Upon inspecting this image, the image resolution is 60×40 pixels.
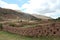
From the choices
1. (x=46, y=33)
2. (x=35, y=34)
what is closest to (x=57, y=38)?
(x=46, y=33)

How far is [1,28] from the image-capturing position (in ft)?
98.7

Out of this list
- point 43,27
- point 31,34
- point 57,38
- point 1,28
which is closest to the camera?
point 57,38

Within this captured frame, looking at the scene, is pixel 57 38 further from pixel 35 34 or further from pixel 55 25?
pixel 35 34

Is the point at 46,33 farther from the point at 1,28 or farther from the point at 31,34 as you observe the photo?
the point at 1,28

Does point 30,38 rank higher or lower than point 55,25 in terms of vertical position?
lower

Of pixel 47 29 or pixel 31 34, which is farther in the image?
pixel 31 34

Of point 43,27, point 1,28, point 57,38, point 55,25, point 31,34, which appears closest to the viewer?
point 57,38

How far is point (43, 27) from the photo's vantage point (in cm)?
2016

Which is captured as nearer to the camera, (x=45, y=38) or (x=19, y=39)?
(x=45, y=38)

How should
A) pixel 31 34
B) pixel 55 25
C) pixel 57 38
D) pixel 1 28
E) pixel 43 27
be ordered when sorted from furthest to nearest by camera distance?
pixel 1 28 < pixel 31 34 < pixel 43 27 < pixel 55 25 < pixel 57 38

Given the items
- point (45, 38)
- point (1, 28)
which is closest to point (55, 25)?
point (45, 38)

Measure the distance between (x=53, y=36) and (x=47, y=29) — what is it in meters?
1.50

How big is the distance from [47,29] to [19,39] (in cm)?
358

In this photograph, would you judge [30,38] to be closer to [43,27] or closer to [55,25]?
[43,27]
